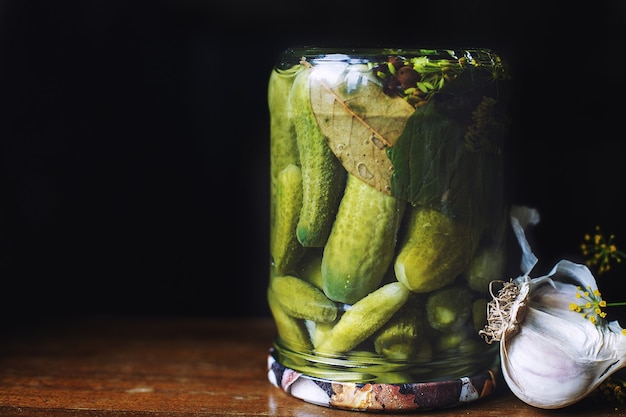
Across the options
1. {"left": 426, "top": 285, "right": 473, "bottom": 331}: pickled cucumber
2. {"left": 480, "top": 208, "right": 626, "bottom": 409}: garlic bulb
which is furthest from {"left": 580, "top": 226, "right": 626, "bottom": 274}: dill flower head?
{"left": 426, "top": 285, "right": 473, "bottom": 331}: pickled cucumber

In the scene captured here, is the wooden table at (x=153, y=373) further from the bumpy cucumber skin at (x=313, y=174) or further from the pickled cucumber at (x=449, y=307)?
the bumpy cucumber skin at (x=313, y=174)

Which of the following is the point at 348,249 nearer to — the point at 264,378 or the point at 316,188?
the point at 316,188

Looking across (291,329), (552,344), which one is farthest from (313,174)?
(552,344)

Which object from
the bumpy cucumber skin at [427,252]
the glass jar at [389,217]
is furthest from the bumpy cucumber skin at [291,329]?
the bumpy cucumber skin at [427,252]

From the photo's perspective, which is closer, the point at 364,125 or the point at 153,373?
the point at 364,125

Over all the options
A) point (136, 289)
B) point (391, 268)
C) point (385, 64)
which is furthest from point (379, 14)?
point (136, 289)

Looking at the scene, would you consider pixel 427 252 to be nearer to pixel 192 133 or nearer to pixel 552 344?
pixel 552 344

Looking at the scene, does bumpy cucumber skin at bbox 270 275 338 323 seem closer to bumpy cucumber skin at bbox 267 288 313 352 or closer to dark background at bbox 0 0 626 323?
bumpy cucumber skin at bbox 267 288 313 352
